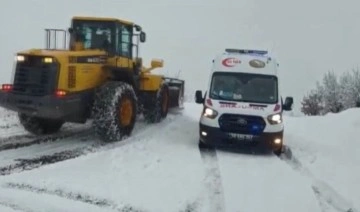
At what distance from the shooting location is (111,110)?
11258mm

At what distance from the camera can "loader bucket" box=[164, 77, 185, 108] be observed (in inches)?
676

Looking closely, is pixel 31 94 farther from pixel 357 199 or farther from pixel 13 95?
pixel 357 199

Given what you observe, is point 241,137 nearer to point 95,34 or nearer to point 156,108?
point 156,108

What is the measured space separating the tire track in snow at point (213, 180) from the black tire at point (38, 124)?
3.89 m

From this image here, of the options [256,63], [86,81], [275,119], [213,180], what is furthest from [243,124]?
[86,81]

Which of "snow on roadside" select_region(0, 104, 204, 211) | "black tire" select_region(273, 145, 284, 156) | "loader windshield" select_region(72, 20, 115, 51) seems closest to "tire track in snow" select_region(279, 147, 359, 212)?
"black tire" select_region(273, 145, 284, 156)

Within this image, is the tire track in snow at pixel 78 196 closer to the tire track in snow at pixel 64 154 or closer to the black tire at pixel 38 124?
the tire track in snow at pixel 64 154

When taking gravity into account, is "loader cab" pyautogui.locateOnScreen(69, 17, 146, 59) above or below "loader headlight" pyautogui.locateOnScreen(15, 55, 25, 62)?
above

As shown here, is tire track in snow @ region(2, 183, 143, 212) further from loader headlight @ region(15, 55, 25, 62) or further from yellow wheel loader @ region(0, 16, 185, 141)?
loader headlight @ region(15, 55, 25, 62)

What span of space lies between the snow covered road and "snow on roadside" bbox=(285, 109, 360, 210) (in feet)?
1.47

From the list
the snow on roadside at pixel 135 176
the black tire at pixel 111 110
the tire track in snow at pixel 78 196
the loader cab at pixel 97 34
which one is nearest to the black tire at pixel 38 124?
the black tire at pixel 111 110

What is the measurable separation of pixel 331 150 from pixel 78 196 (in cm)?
727

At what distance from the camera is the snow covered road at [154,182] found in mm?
7117

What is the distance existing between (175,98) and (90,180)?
962 centimetres
